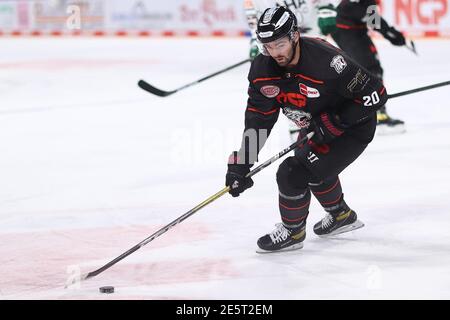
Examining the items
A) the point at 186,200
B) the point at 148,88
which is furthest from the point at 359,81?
the point at 148,88

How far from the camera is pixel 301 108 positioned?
14.5 ft

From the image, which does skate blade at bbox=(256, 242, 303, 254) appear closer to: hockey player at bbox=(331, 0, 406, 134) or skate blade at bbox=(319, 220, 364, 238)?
skate blade at bbox=(319, 220, 364, 238)

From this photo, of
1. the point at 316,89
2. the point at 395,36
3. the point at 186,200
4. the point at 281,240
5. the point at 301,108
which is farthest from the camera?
the point at 395,36

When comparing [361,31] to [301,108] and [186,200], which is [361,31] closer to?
[186,200]

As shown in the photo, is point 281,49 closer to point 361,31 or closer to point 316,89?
point 316,89

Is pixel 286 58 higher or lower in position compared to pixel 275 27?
lower

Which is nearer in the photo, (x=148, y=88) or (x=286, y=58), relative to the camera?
(x=286, y=58)

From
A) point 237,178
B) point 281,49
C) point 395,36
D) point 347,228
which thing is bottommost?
point 347,228

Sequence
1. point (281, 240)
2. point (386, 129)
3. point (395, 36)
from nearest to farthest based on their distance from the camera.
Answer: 1. point (281, 240)
2. point (395, 36)
3. point (386, 129)

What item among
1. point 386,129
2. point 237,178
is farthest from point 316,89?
point 386,129

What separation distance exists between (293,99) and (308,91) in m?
0.09
